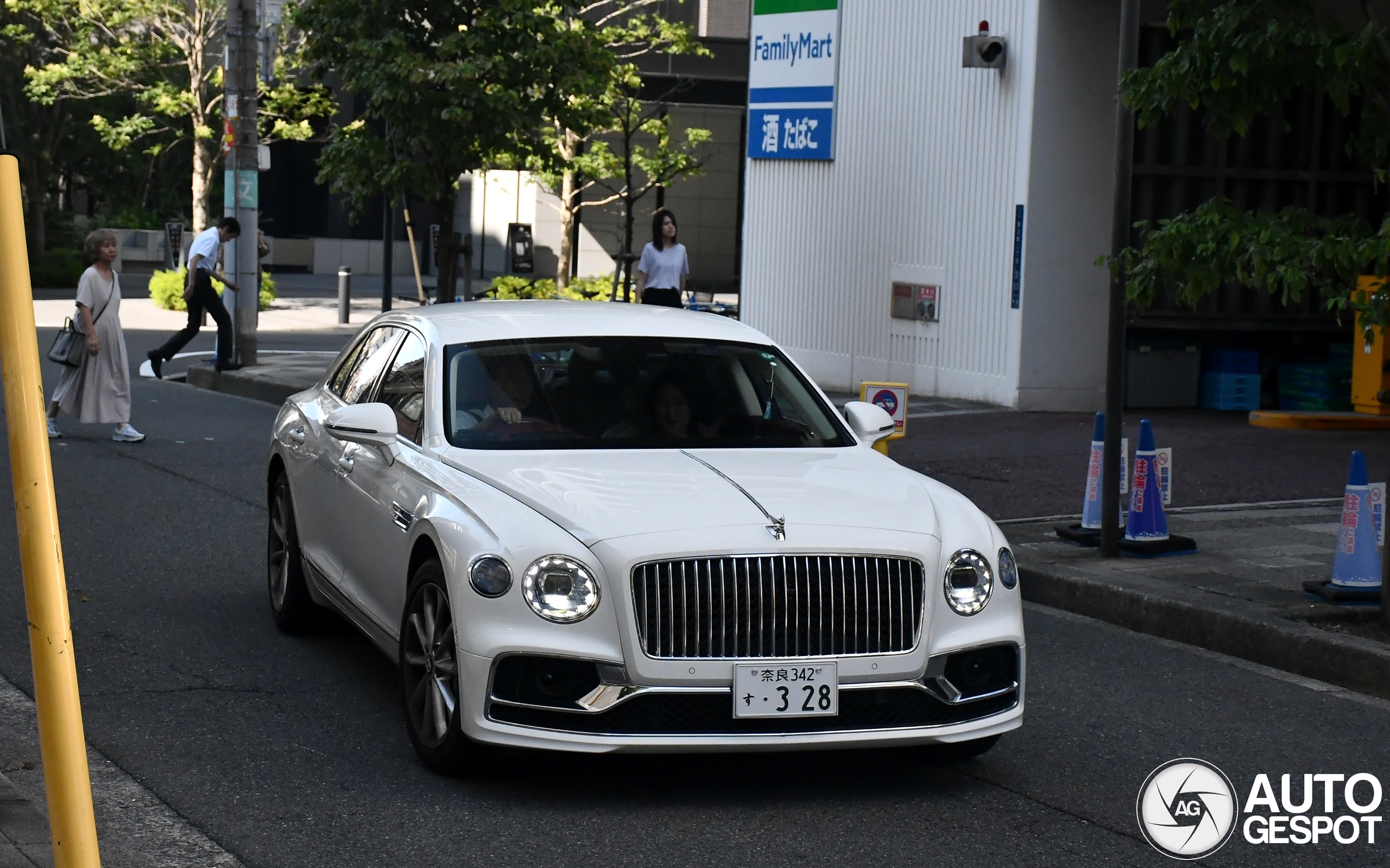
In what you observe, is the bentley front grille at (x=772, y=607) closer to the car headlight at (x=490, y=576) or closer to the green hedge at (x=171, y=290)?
the car headlight at (x=490, y=576)

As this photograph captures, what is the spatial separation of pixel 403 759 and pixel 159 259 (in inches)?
1683

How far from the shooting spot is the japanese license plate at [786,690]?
5.18 metres

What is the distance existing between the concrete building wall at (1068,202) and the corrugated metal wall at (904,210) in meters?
0.17

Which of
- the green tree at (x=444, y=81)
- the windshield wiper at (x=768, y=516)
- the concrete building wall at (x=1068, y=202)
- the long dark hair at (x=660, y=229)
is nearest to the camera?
the windshield wiper at (x=768, y=516)

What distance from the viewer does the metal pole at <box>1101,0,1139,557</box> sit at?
933 centimetres

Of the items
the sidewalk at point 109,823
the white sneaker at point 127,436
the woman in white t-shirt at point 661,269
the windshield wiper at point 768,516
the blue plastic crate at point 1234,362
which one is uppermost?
the woman in white t-shirt at point 661,269

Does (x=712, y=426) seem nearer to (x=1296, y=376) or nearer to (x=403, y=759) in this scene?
(x=403, y=759)

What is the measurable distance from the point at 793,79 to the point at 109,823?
16.0 meters

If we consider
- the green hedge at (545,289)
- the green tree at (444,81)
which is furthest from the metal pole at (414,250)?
the green hedge at (545,289)

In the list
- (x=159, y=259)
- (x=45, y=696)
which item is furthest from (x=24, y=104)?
(x=45, y=696)

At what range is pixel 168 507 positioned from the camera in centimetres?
1123

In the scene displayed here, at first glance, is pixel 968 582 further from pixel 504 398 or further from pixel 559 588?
pixel 504 398

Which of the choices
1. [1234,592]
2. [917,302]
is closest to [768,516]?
[1234,592]

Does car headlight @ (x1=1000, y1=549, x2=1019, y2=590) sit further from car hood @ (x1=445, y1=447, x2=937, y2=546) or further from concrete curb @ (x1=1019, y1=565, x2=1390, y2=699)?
concrete curb @ (x1=1019, y1=565, x2=1390, y2=699)
